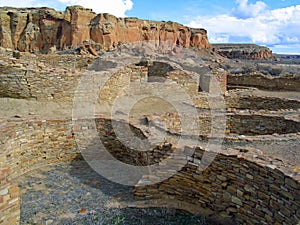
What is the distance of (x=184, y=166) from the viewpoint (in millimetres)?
4613

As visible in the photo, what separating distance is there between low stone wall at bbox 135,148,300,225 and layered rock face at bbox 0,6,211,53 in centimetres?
3887

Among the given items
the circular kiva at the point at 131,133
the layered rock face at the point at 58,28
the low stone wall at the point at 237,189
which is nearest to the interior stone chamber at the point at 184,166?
the low stone wall at the point at 237,189

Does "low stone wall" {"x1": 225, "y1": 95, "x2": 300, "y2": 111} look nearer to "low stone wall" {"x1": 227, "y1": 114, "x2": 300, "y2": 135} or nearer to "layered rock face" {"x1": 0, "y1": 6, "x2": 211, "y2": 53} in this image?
"low stone wall" {"x1": 227, "y1": 114, "x2": 300, "y2": 135}

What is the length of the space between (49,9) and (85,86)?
140 feet

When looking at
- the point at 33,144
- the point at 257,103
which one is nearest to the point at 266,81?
the point at 257,103

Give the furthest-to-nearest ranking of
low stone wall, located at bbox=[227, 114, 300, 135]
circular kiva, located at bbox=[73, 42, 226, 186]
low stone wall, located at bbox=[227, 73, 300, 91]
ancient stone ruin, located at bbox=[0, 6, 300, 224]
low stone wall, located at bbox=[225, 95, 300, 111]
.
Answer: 1. low stone wall, located at bbox=[227, 73, 300, 91]
2. low stone wall, located at bbox=[225, 95, 300, 111]
3. low stone wall, located at bbox=[227, 114, 300, 135]
4. circular kiva, located at bbox=[73, 42, 226, 186]
5. ancient stone ruin, located at bbox=[0, 6, 300, 224]

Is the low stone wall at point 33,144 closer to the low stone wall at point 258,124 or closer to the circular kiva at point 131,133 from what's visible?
the circular kiva at point 131,133

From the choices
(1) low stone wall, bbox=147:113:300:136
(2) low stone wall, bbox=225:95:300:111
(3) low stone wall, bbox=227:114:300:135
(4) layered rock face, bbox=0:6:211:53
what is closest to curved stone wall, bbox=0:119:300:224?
(1) low stone wall, bbox=147:113:300:136

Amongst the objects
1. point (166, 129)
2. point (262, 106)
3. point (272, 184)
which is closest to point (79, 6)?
point (262, 106)

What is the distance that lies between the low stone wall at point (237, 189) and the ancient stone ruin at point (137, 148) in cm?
1

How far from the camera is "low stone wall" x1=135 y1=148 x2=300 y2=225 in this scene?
11.5 feet

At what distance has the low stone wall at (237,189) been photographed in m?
3.51

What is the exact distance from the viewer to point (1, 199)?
3.65m

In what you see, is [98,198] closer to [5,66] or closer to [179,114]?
[179,114]
